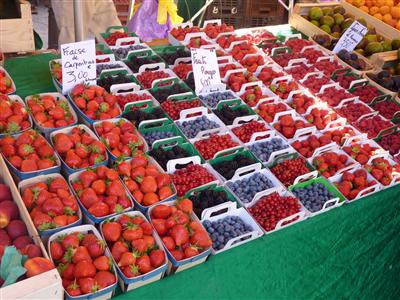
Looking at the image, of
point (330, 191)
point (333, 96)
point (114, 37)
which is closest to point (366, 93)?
point (333, 96)

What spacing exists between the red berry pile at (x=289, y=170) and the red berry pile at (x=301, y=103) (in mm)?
528

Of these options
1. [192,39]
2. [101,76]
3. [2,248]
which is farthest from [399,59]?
[2,248]

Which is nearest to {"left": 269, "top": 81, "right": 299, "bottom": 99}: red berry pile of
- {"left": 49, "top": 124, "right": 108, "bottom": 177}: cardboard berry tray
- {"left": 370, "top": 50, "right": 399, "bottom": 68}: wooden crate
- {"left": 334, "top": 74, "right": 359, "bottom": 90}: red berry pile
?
{"left": 334, "top": 74, "right": 359, "bottom": 90}: red berry pile

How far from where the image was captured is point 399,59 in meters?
3.14

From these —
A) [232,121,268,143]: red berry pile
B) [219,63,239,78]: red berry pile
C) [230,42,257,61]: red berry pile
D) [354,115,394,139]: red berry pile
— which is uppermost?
[230,42,257,61]: red berry pile

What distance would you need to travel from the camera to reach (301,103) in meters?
2.53

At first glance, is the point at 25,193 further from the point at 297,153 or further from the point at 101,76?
the point at 297,153

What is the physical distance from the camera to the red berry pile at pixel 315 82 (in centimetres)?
274

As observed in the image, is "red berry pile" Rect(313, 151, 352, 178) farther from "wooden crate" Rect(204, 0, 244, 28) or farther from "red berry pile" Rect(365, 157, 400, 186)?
"wooden crate" Rect(204, 0, 244, 28)

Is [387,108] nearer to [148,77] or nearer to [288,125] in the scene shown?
[288,125]

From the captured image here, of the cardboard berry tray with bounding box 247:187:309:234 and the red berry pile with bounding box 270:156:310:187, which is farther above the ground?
the red berry pile with bounding box 270:156:310:187

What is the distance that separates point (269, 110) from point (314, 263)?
92 cm

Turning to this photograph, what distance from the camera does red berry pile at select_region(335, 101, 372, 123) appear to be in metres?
2.55

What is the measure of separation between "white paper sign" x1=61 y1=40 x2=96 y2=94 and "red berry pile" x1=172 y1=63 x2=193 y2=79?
0.62 metres
